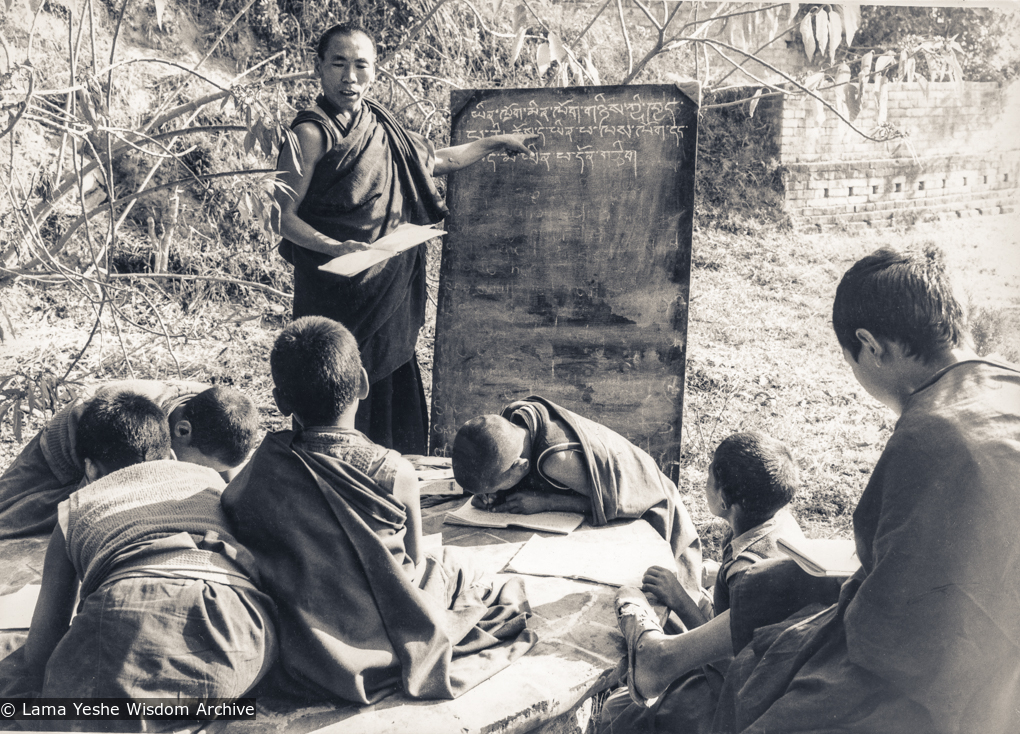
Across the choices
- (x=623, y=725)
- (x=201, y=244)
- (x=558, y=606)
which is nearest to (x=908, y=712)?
(x=623, y=725)

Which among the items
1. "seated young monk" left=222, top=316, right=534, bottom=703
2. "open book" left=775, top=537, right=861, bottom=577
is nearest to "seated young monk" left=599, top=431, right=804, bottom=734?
"open book" left=775, top=537, right=861, bottom=577

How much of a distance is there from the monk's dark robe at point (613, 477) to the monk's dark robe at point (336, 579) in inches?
49.2

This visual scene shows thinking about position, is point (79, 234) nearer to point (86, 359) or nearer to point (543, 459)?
point (86, 359)

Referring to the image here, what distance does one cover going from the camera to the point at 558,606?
2752 mm

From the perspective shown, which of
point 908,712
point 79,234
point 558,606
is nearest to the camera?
point 908,712

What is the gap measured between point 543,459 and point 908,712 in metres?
1.85

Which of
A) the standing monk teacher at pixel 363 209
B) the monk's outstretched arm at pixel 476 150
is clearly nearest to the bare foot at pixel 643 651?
the standing monk teacher at pixel 363 209

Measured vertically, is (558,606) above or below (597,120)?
below

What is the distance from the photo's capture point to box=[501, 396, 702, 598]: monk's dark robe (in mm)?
3348

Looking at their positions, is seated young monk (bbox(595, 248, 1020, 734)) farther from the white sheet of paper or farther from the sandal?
the white sheet of paper

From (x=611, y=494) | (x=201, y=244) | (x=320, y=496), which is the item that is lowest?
(x=611, y=494)

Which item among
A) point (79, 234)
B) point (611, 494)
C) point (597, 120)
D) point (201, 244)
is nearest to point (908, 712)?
point (611, 494)

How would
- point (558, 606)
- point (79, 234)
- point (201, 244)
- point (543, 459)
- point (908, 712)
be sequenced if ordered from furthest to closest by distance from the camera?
point (201, 244) < point (79, 234) < point (543, 459) < point (558, 606) < point (908, 712)

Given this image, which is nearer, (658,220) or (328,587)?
(328,587)
